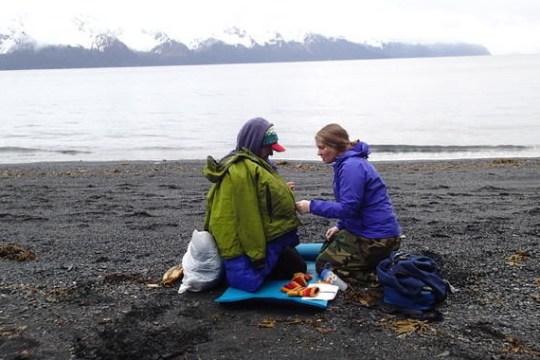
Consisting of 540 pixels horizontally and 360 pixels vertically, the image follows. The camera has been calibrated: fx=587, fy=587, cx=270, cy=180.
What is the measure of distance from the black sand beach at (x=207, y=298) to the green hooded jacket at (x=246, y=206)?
603mm

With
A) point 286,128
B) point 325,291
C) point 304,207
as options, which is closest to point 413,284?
point 325,291

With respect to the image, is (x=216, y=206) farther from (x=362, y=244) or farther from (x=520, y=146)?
(x=520, y=146)

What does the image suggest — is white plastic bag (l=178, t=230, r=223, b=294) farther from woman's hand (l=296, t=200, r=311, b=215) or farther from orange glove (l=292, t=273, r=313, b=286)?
woman's hand (l=296, t=200, r=311, b=215)

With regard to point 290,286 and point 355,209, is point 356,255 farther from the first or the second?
point 290,286

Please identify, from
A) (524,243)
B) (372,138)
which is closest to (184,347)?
(524,243)

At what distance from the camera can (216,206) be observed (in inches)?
230

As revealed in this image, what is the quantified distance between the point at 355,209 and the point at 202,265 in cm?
167

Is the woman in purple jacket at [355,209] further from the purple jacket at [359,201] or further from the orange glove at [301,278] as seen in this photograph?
the orange glove at [301,278]

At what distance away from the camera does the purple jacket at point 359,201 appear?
5617mm

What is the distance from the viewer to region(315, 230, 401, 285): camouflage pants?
19.2ft

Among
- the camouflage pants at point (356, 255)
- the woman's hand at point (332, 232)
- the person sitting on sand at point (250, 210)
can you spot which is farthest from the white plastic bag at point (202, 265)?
the woman's hand at point (332, 232)

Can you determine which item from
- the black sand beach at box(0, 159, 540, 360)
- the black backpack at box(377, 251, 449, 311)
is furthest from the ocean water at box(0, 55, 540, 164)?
the black backpack at box(377, 251, 449, 311)

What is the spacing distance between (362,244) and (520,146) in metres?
→ 24.8

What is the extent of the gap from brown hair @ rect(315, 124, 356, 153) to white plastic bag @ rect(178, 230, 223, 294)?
59.5 inches
